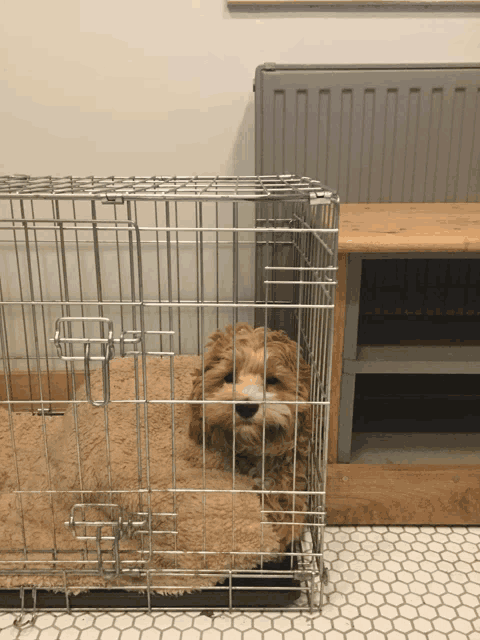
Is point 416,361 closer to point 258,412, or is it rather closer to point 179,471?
point 258,412

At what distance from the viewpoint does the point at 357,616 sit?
1058 millimetres

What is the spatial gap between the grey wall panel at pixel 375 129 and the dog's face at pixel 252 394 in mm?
588

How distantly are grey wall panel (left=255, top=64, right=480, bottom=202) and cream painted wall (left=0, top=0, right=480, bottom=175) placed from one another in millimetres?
175

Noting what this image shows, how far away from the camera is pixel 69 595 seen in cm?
106

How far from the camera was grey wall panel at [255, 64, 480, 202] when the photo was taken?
1465mm

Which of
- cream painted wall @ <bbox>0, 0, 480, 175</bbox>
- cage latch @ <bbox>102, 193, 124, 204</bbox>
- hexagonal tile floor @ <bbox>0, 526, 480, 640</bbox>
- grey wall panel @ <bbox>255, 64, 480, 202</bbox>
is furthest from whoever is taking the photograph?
cream painted wall @ <bbox>0, 0, 480, 175</bbox>

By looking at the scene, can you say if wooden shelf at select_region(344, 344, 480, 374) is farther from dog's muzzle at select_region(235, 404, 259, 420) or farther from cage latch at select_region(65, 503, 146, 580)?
cage latch at select_region(65, 503, 146, 580)

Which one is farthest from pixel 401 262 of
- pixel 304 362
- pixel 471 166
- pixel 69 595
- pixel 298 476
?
pixel 69 595

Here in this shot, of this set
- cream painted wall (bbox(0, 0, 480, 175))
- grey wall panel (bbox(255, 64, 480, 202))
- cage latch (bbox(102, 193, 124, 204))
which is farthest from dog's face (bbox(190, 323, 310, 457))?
cream painted wall (bbox(0, 0, 480, 175))

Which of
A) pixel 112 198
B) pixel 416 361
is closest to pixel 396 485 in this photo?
pixel 416 361

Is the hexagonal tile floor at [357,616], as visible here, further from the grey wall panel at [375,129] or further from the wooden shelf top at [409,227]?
the grey wall panel at [375,129]

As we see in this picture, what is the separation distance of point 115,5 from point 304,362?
1152 mm

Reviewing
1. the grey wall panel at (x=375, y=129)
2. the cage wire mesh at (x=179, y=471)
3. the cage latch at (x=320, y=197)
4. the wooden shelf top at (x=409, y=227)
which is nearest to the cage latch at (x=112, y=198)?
the cage wire mesh at (x=179, y=471)

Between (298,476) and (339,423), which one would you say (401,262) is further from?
(298,476)
